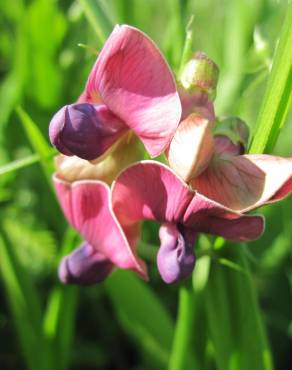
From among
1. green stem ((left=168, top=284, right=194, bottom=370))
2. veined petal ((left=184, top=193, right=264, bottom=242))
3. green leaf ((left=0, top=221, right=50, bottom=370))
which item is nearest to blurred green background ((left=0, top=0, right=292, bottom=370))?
green leaf ((left=0, top=221, right=50, bottom=370))

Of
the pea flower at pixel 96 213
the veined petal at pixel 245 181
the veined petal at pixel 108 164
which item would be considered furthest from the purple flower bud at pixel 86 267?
the veined petal at pixel 245 181

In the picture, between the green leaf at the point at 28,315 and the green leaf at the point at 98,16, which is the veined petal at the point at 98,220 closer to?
the green leaf at the point at 98,16

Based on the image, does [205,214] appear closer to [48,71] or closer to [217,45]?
[48,71]

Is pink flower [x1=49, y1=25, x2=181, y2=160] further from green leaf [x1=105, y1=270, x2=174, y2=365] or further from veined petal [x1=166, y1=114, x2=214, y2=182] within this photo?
green leaf [x1=105, y1=270, x2=174, y2=365]

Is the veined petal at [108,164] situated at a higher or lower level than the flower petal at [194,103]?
lower

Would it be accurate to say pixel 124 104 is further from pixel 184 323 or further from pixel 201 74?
pixel 184 323

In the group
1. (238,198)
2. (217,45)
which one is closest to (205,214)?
(238,198)
